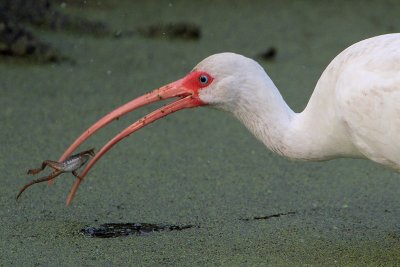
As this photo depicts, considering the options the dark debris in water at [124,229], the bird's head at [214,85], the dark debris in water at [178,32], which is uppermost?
the dark debris in water at [178,32]

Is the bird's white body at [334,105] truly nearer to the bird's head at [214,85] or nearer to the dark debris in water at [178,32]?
the bird's head at [214,85]

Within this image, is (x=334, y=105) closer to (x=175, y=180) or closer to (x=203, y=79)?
(x=203, y=79)

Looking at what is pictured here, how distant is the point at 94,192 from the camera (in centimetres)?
495

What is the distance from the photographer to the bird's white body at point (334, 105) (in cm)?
394

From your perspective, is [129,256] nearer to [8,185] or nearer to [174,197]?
[174,197]

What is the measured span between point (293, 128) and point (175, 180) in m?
1.08

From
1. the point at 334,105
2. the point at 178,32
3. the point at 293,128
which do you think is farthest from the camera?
the point at 178,32

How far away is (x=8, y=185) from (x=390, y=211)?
2012 mm

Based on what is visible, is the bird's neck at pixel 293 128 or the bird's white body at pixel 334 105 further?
the bird's neck at pixel 293 128

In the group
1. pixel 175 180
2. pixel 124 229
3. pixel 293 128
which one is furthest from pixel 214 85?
pixel 175 180

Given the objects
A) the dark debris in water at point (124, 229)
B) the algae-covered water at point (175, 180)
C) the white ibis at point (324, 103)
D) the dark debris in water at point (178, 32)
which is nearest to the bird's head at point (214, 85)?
the white ibis at point (324, 103)

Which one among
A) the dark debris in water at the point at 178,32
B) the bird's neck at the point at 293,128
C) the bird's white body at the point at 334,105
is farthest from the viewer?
the dark debris in water at the point at 178,32

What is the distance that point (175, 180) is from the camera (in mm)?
5141

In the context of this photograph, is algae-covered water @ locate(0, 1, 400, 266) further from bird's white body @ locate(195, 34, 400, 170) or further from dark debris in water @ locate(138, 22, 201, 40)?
bird's white body @ locate(195, 34, 400, 170)
